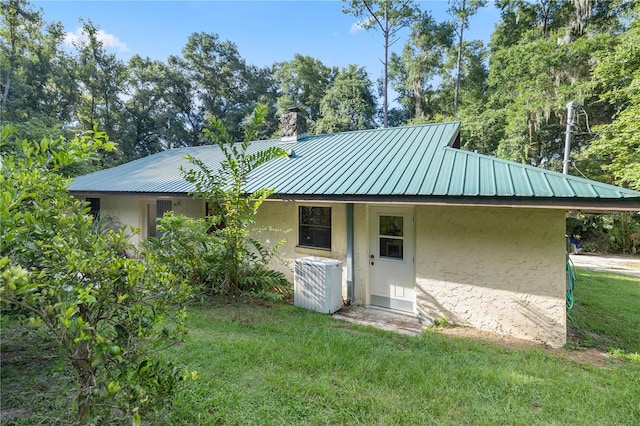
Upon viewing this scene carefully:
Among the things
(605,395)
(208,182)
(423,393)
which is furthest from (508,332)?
(208,182)

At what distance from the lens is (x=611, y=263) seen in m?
12.5

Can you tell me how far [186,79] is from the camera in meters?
26.4

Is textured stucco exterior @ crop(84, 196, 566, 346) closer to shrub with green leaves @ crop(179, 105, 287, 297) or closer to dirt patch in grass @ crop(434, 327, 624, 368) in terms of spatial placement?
dirt patch in grass @ crop(434, 327, 624, 368)

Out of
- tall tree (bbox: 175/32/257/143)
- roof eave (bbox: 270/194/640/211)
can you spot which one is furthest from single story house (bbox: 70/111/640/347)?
tall tree (bbox: 175/32/257/143)

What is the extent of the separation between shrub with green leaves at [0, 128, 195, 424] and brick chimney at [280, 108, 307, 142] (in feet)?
26.4

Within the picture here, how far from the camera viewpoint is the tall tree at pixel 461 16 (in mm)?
20422

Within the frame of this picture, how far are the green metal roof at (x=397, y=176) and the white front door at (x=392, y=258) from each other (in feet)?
2.56

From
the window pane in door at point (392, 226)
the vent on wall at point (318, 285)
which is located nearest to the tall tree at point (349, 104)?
the window pane in door at point (392, 226)

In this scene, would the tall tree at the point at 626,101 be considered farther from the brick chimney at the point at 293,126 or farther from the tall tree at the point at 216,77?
the tall tree at the point at 216,77

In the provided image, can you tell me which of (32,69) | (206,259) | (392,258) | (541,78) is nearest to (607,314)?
(392,258)

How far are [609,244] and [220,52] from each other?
3251cm

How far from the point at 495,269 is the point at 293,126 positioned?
754 centimetres

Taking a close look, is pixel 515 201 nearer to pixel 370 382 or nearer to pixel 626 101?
pixel 370 382

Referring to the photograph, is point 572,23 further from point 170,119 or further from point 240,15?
point 170,119
